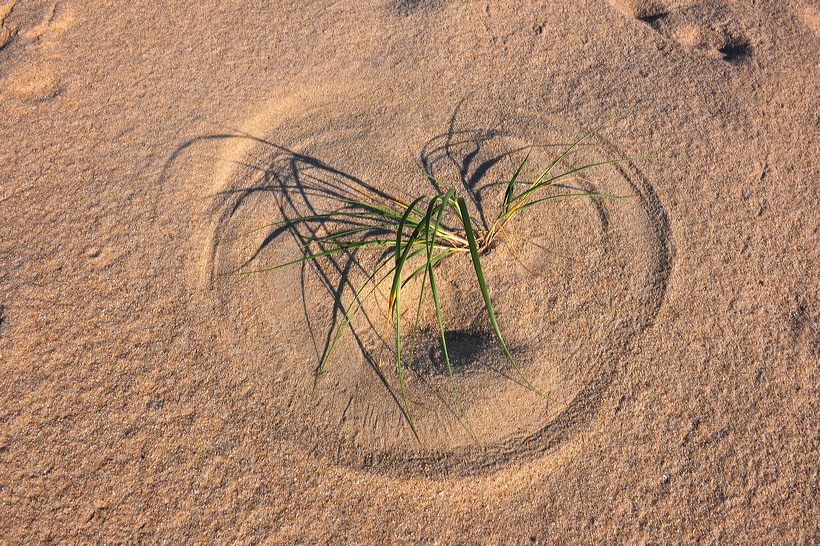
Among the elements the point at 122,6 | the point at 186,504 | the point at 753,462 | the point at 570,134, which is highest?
the point at 122,6

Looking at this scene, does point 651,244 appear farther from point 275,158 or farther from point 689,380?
point 275,158

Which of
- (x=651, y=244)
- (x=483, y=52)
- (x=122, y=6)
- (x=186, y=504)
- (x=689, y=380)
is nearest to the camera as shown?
(x=186, y=504)

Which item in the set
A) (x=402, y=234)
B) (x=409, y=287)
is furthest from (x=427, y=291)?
(x=402, y=234)

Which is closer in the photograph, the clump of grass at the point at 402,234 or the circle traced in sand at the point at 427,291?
the circle traced in sand at the point at 427,291

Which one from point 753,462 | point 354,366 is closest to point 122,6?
point 354,366
